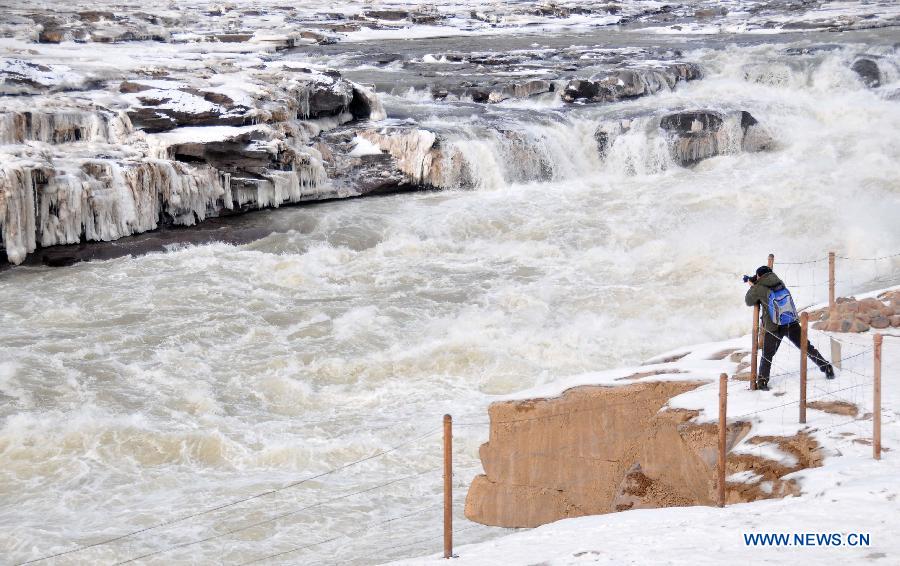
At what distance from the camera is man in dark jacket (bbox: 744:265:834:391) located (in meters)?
9.09

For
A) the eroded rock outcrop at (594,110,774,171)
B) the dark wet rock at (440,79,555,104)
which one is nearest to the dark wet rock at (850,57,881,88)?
the eroded rock outcrop at (594,110,774,171)

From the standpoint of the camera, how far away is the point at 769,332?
A: 9.20 meters

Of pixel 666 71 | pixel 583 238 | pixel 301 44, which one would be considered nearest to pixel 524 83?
pixel 666 71

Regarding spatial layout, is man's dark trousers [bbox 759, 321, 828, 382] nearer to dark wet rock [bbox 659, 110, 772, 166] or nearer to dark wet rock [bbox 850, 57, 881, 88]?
dark wet rock [bbox 659, 110, 772, 166]

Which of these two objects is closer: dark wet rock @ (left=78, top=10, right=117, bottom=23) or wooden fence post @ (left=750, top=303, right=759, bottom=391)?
wooden fence post @ (left=750, top=303, right=759, bottom=391)

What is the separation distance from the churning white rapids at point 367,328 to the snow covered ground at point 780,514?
2.09 m

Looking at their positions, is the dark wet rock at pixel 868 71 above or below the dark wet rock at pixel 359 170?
above

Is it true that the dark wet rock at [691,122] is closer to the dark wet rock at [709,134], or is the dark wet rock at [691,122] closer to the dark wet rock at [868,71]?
the dark wet rock at [709,134]

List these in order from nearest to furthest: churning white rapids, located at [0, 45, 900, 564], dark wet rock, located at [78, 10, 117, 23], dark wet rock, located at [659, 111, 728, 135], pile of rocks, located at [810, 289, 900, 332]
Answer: churning white rapids, located at [0, 45, 900, 564], pile of rocks, located at [810, 289, 900, 332], dark wet rock, located at [659, 111, 728, 135], dark wet rock, located at [78, 10, 117, 23]

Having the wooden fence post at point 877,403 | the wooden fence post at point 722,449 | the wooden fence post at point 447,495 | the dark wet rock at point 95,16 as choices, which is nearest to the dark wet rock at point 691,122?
the wooden fence post at point 877,403

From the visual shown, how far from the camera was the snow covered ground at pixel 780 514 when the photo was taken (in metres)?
6.52

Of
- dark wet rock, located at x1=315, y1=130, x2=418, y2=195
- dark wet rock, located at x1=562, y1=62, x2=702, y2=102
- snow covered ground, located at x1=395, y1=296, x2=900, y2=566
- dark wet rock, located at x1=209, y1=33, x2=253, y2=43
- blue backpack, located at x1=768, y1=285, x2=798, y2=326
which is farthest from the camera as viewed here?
dark wet rock, located at x1=209, y1=33, x2=253, y2=43

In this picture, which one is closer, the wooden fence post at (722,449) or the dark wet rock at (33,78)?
the wooden fence post at (722,449)

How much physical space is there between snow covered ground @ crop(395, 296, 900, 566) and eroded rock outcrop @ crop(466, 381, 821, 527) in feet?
0.84
